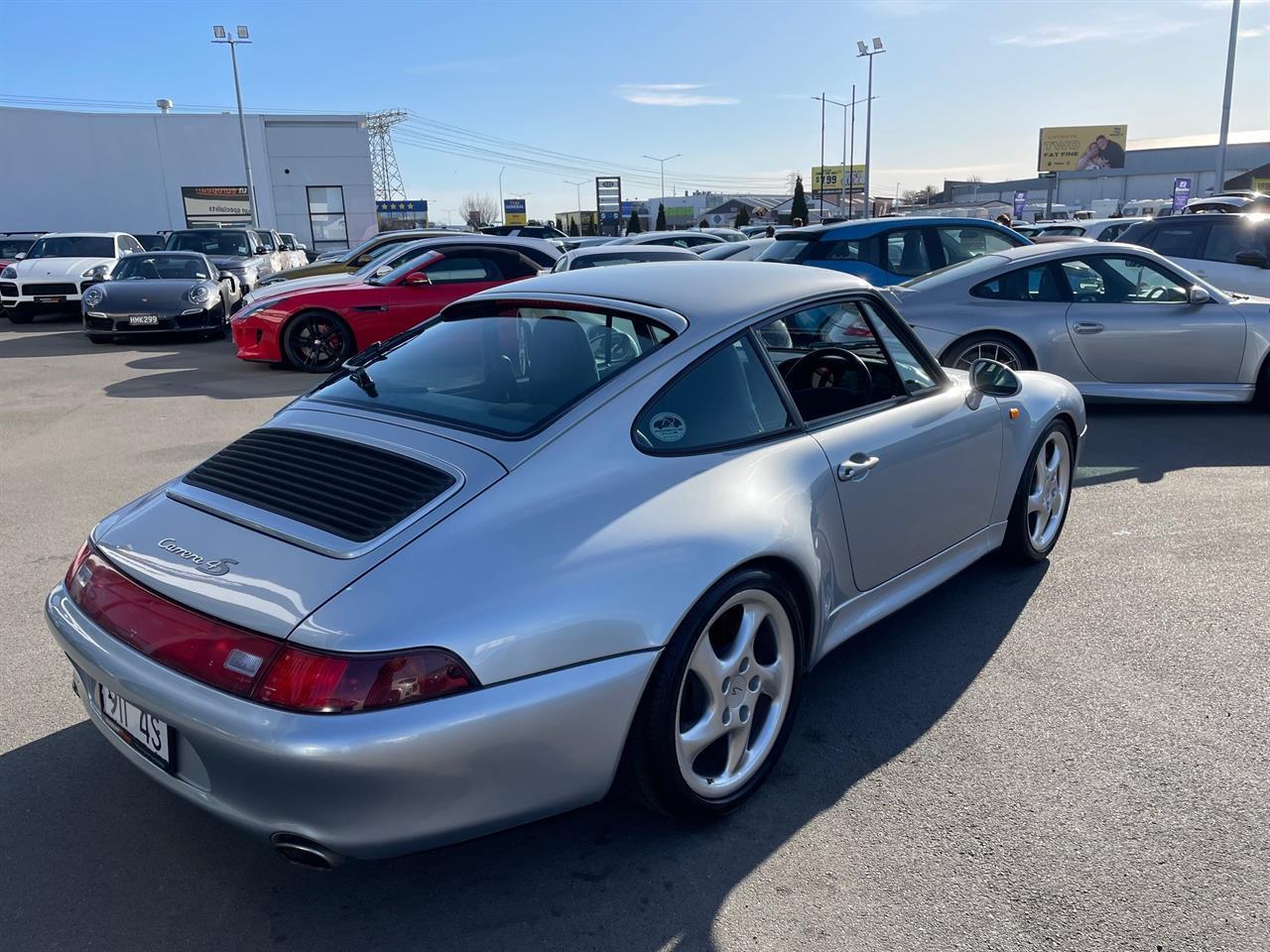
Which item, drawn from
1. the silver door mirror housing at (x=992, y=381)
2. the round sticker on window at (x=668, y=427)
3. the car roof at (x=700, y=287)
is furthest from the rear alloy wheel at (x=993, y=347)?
the round sticker on window at (x=668, y=427)

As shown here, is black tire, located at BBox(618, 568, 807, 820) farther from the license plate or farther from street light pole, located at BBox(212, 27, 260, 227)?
street light pole, located at BBox(212, 27, 260, 227)

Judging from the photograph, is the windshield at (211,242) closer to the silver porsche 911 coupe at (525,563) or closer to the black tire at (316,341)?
the black tire at (316,341)

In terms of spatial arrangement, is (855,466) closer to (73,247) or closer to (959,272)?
(959,272)

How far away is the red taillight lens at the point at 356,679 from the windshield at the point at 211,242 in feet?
64.6

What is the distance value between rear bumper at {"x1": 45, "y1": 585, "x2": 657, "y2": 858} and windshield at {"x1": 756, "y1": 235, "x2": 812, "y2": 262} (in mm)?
7955

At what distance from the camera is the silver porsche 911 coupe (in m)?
2.06

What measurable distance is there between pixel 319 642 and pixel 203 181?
41.6 m

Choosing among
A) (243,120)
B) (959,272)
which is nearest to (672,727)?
(959,272)

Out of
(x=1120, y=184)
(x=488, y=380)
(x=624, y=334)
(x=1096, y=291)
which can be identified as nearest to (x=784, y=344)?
(x=624, y=334)

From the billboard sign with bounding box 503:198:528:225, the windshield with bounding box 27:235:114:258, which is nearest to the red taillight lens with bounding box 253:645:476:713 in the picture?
the windshield with bounding box 27:235:114:258

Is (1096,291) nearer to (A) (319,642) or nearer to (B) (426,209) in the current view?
(A) (319,642)

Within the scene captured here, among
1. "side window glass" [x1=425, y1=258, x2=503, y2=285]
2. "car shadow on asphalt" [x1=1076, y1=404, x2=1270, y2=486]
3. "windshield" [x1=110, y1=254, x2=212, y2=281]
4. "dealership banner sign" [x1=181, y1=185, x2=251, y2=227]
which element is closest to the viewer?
"car shadow on asphalt" [x1=1076, y1=404, x2=1270, y2=486]

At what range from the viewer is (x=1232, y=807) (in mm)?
2775

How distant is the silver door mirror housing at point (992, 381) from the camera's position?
3.88 metres
